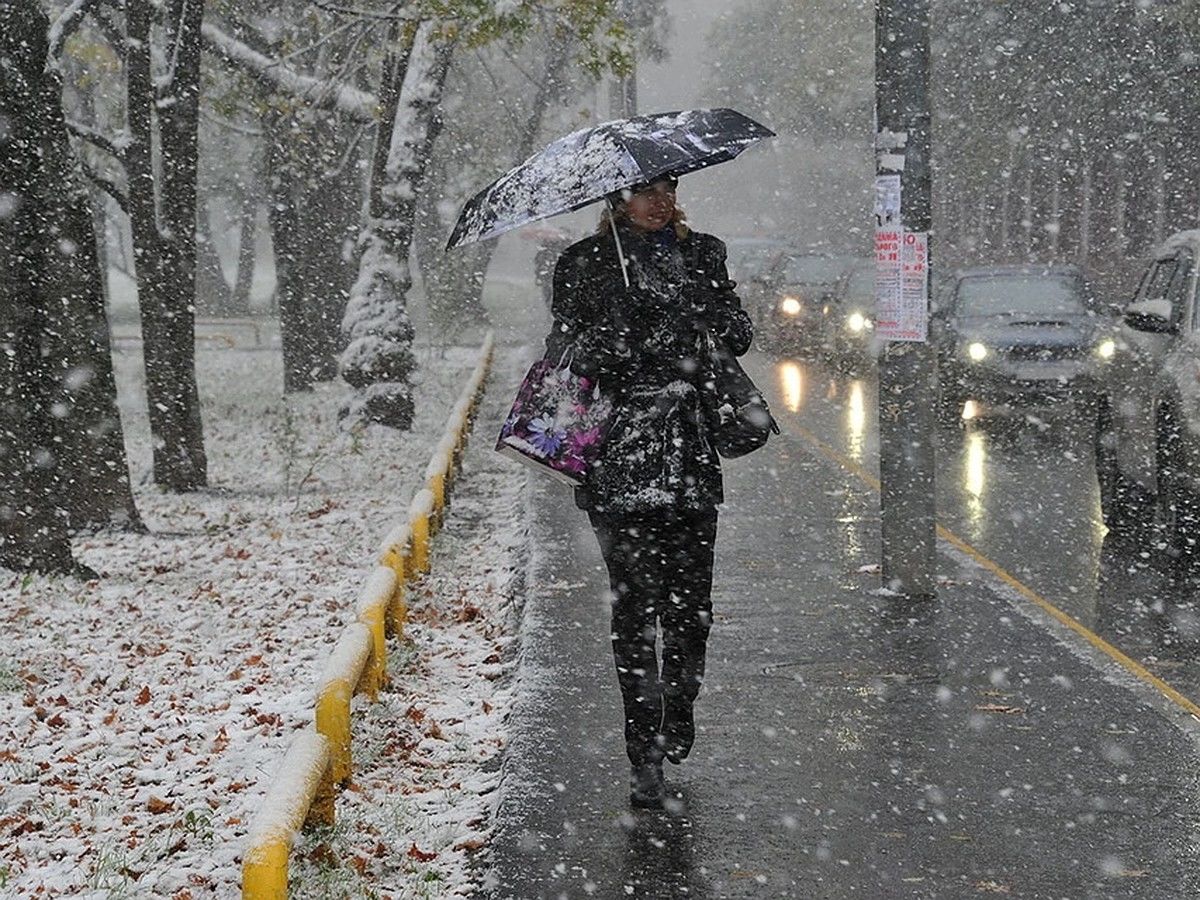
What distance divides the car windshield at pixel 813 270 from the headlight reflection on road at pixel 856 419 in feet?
19.1

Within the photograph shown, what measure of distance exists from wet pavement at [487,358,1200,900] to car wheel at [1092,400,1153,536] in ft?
0.85

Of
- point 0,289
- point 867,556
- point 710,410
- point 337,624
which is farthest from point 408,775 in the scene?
point 0,289

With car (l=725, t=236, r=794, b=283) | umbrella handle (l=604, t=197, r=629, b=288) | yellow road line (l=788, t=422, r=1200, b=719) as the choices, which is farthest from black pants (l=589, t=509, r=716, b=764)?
car (l=725, t=236, r=794, b=283)

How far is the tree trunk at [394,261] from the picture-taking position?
57.4 ft

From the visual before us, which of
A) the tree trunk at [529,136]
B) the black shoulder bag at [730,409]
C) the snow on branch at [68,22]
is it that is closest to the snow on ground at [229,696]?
the black shoulder bag at [730,409]

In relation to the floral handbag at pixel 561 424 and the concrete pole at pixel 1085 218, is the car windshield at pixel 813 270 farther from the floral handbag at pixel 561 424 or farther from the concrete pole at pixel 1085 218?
the floral handbag at pixel 561 424

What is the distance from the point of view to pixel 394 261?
1819cm

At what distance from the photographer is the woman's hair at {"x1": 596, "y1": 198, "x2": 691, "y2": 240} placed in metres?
5.71

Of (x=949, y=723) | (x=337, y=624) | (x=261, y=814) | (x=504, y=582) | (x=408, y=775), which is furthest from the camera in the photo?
(x=504, y=582)

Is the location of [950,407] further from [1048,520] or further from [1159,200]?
[1159,200]

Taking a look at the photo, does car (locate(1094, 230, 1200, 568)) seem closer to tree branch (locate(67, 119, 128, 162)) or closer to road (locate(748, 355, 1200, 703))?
road (locate(748, 355, 1200, 703))

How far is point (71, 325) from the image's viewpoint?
11.5m

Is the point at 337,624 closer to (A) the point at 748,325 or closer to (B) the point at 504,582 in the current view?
(B) the point at 504,582

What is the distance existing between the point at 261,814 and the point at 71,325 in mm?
7544
